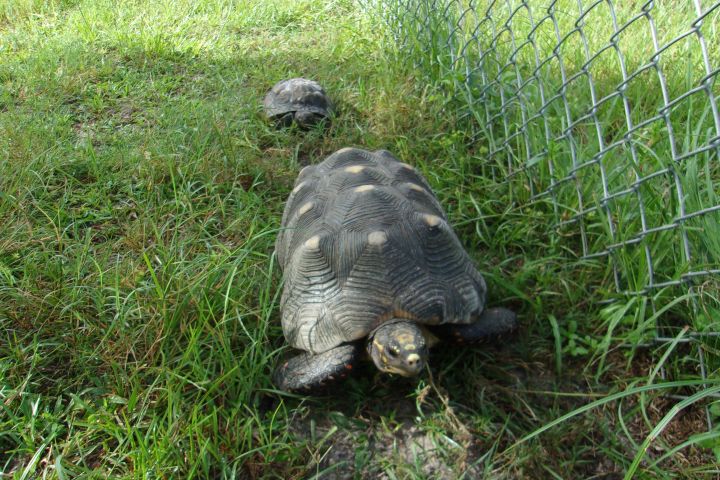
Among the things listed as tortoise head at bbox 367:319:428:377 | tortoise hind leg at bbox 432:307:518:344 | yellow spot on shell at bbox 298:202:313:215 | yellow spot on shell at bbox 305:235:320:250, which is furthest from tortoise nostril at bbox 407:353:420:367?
yellow spot on shell at bbox 298:202:313:215

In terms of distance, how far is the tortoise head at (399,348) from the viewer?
148 centimetres

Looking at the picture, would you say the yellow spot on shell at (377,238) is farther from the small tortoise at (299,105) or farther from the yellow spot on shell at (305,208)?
the small tortoise at (299,105)

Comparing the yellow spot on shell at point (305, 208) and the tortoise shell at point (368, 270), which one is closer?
the tortoise shell at point (368, 270)

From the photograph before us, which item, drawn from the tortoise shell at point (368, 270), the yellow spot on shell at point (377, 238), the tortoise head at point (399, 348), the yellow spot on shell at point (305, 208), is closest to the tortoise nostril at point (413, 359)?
the tortoise head at point (399, 348)

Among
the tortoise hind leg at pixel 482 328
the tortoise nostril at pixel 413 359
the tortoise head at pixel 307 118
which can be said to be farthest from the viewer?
the tortoise head at pixel 307 118

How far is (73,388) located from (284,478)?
29.4 inches

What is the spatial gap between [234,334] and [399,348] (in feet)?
2.02

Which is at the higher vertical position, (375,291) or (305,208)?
(305,208)

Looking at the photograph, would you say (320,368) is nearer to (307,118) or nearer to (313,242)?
(313,242)

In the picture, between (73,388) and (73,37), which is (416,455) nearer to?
(73,388)

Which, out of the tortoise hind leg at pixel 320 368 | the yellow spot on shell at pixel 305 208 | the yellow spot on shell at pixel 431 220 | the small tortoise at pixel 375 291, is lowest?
the tortoise hind leg at pixel 320 368

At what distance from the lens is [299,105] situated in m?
2.98

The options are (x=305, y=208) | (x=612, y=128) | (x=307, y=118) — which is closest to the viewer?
(x=305, y=208)

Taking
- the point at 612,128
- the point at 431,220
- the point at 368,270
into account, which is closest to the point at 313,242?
the point at 368,270
